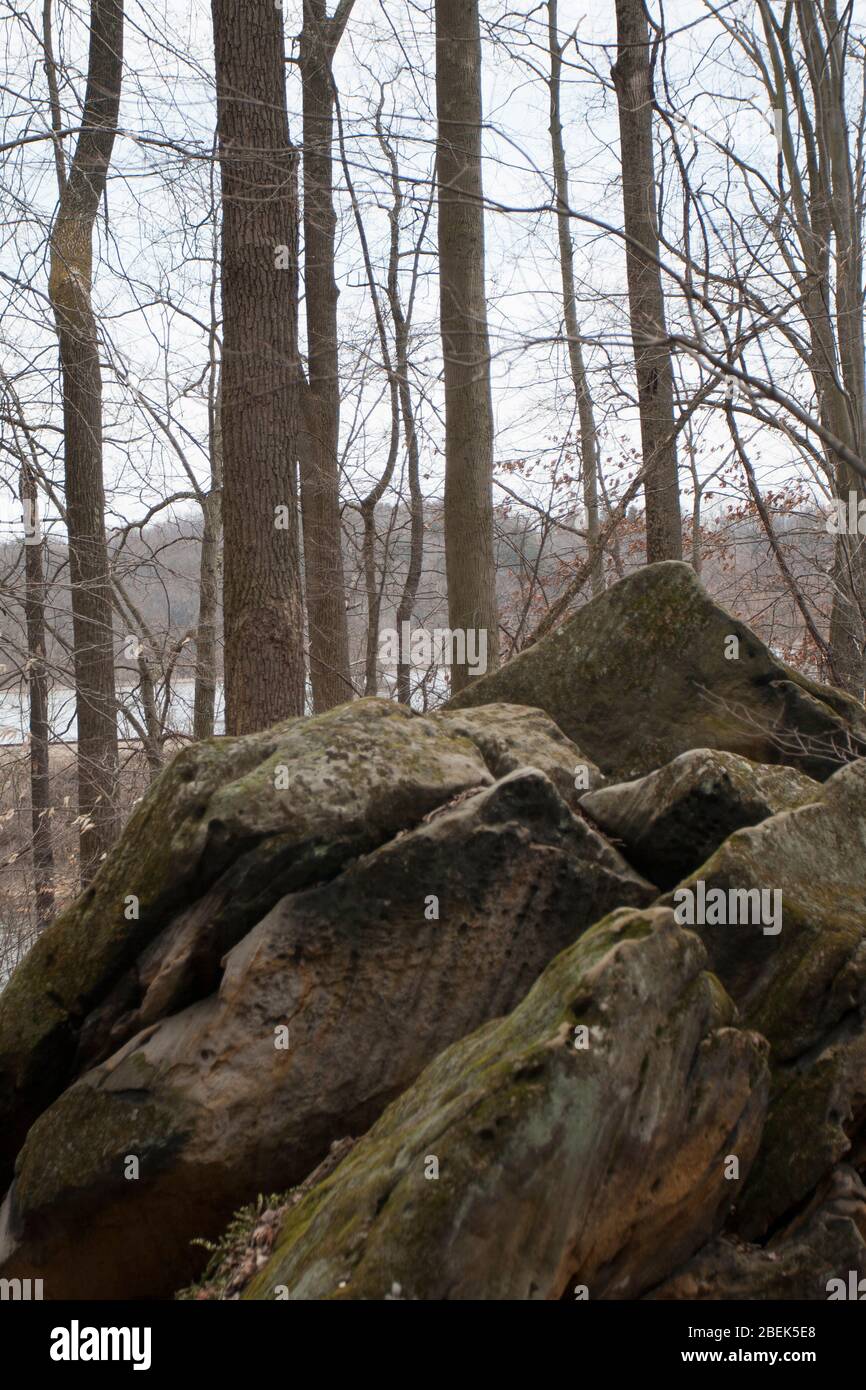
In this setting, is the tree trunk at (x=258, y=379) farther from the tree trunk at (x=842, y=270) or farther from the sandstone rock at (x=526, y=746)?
the tree trunk at (x=842, y=270)

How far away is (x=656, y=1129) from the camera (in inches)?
151

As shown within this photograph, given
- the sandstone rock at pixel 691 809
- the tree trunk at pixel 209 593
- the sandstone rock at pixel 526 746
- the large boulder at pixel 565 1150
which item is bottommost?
the large boulder at pixel 565 1150

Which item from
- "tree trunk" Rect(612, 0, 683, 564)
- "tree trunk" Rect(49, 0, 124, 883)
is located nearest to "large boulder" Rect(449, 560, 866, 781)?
"tree trunk" Rect(612, 0, 683, 564)

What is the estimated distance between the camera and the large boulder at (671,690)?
6785mm

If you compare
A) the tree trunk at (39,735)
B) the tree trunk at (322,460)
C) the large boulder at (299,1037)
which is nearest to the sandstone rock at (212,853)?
the large boulder at (299,1037)

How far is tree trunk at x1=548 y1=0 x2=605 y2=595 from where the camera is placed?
10414mm

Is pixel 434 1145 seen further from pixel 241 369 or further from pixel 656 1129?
pixel 241 369

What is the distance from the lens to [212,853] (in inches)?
213

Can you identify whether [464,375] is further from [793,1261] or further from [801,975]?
[793,1261]

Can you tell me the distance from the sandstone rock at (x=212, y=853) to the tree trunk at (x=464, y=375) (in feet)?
17.3

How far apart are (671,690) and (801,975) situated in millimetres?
2490
